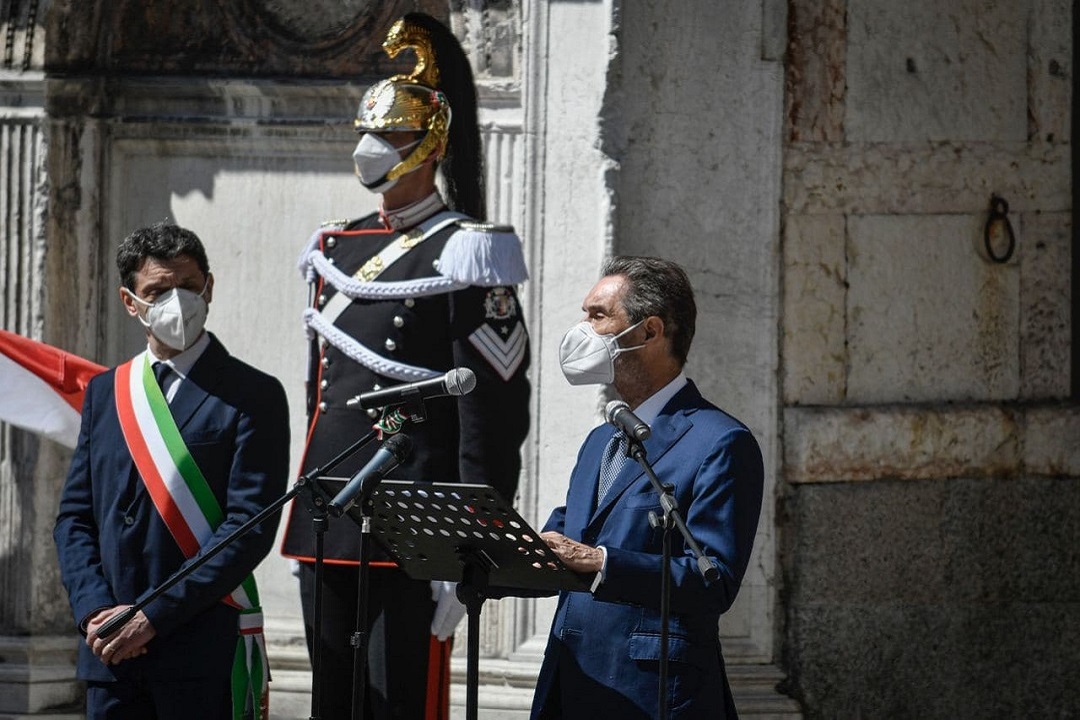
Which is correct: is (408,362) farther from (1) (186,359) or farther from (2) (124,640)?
(2) (124,640)

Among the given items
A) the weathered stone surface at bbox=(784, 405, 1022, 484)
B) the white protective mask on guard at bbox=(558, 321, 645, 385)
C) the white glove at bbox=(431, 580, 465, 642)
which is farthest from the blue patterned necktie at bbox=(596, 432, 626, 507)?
the weathered stone surface at bbox=(784, 405, 1022, 484)

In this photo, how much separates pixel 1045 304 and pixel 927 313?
0.49 meters

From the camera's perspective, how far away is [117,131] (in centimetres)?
687

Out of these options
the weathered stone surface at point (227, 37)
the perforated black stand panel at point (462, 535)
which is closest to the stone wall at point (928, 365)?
the weathered stone surface at point (227, 37)

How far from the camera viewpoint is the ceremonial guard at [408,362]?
4.87 m

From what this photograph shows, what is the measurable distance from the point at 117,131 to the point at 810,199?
8.59 feet

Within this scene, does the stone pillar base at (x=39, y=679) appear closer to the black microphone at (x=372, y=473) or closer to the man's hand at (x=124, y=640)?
the man's hand at (x=124, y=640)

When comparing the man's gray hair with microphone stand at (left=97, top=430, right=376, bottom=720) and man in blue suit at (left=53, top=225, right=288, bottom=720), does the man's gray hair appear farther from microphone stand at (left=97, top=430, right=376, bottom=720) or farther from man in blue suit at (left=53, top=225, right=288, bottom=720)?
man in blue suit at (left=53, top=225, right=288, bottom=720)

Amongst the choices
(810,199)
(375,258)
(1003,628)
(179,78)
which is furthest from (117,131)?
(1003,628)

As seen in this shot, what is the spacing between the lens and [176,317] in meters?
4.84

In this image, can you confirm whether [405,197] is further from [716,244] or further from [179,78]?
[179,78]

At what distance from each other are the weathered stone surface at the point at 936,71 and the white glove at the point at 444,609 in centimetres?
250

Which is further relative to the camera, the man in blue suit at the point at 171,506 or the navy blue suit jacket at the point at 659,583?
the man in blue suit at the point at 171,506

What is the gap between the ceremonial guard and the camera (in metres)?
4.87
